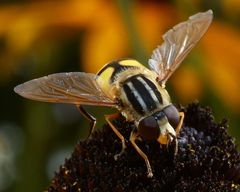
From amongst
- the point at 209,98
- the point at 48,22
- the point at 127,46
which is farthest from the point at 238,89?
the point at 48,22

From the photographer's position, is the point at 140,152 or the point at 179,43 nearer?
Answer: the point at 140,152

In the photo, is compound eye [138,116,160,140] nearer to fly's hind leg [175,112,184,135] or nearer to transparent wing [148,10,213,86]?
fly's hind leg [175,112,184,135]

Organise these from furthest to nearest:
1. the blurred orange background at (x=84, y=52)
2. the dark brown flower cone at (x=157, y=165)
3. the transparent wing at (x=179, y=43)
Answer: the blurred orange background at (x=84, y=52)
the transparent wing at (x=179, y=43)
the dark brown flower cone at (x=157, y=165)

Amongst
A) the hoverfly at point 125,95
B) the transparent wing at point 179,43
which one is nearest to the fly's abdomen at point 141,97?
the hoverfly at point 125,95

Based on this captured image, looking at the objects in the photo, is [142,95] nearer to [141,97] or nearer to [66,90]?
[141,97]

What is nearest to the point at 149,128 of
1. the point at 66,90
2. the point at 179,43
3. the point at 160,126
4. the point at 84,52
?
the point at 160,126

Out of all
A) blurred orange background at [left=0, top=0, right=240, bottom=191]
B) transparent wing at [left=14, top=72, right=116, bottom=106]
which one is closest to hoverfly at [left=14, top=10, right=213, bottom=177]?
transparent wing at [left=14, top=72, right=116, bottom=106]

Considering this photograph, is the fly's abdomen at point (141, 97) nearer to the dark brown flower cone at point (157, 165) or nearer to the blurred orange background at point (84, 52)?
the dark brown flower cone at point (157, 165)
